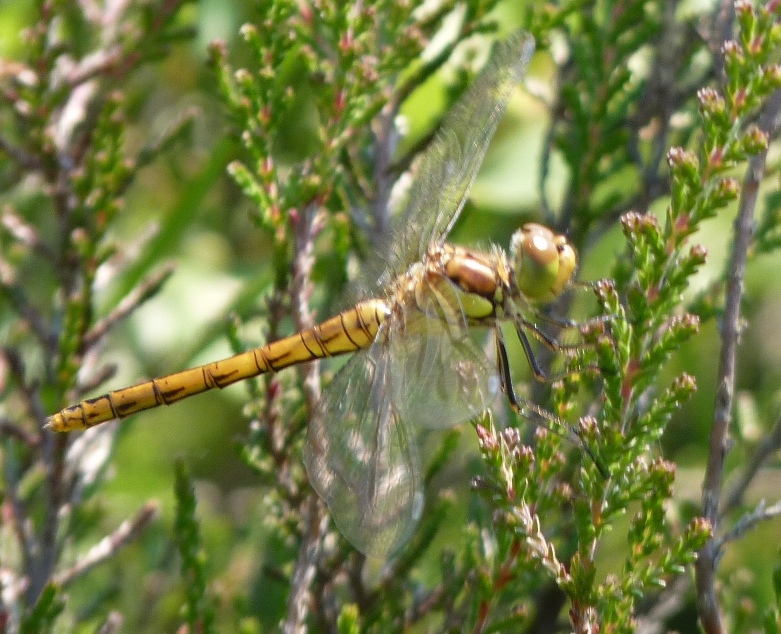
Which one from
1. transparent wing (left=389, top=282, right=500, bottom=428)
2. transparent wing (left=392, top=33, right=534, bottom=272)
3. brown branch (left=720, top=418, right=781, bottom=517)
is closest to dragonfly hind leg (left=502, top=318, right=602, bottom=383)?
transparent wing (left=389, top=282, right=500, bottom=428)

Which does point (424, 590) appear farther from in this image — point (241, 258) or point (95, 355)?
point (241, 258)

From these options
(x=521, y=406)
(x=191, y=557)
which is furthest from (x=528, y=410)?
(x=191, y=557)

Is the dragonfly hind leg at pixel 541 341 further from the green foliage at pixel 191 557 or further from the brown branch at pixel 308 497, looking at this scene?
the green foliage at pixel 191 557

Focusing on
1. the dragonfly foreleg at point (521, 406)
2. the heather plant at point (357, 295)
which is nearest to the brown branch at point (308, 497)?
the heather plant at point (357, 295)

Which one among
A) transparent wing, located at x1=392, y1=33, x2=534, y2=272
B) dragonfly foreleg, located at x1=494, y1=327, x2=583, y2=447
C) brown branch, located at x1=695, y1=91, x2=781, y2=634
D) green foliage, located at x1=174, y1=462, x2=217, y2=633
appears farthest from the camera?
transparent wing, located at x1=392, y1=33, x2=534, y2=272

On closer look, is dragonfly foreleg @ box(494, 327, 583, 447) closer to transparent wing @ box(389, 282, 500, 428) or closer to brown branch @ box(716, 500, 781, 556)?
transparent wing @ box(389, 282, 500, 428)

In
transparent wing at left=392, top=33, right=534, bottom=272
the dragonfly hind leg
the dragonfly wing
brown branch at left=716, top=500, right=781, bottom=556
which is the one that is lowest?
the dragonfly hind leg

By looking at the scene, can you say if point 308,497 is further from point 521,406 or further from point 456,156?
point 456,156
